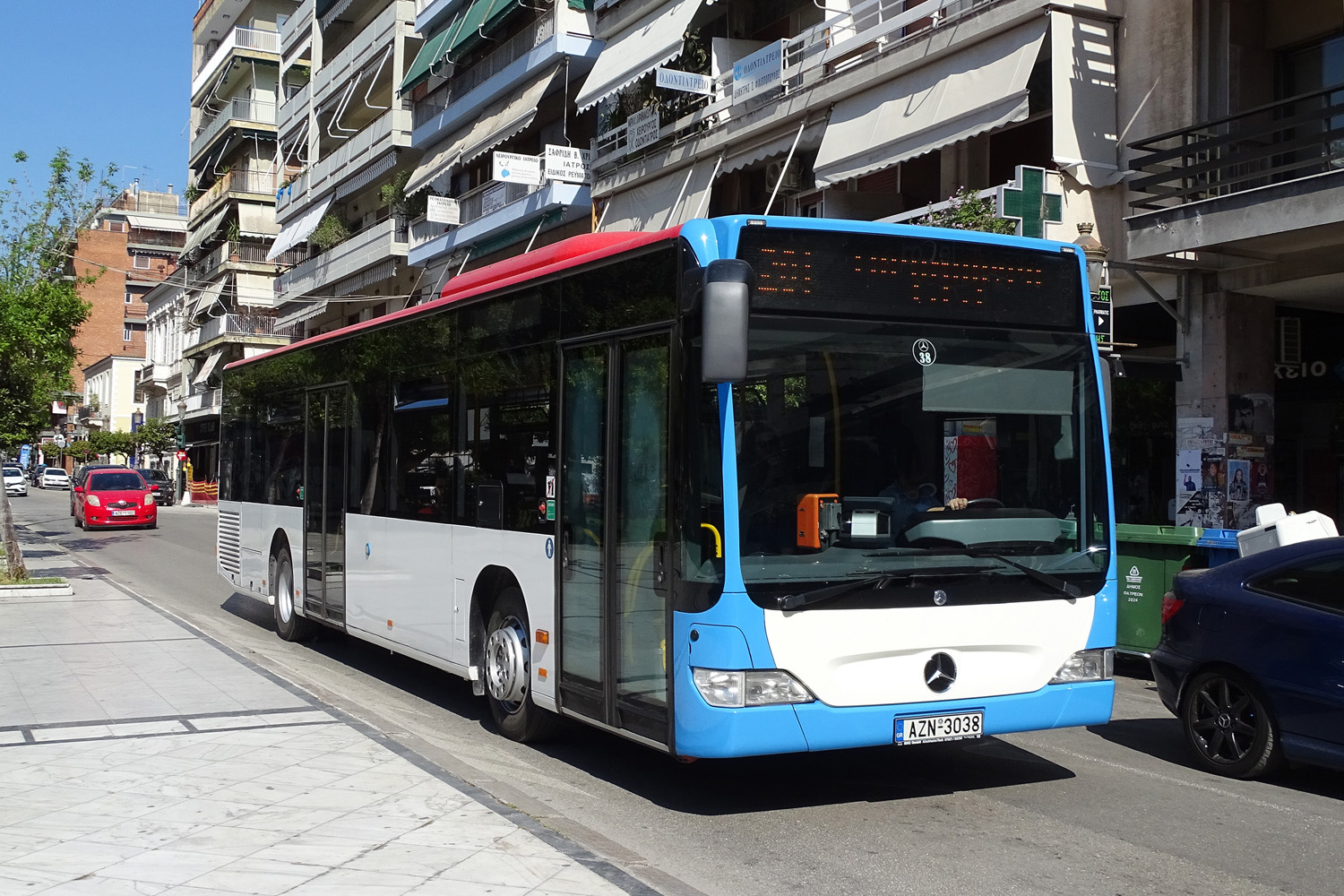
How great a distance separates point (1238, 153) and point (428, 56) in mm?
23446

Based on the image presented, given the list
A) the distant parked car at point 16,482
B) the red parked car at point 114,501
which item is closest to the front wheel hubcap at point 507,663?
the red parked car at point 114,501

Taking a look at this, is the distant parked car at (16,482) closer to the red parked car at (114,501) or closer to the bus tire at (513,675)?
the red parked car at (114,501)

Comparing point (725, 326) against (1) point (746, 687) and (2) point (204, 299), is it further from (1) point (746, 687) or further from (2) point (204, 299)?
(2) point (204, 299)

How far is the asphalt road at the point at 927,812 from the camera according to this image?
582cm

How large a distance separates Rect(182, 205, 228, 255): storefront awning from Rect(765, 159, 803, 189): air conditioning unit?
46154mm

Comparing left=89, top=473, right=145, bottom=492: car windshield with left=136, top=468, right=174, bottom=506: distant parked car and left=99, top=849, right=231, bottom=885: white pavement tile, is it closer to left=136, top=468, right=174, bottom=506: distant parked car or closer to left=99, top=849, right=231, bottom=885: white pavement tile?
left=136, top=468, right=174, bottom=506: distant parked car

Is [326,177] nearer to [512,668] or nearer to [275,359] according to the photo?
[275,359]

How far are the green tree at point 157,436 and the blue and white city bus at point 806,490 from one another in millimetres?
70306

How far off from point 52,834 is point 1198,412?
46.0ft

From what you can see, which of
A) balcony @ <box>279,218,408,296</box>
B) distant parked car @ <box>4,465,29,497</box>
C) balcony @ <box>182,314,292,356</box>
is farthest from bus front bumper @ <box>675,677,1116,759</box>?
distant parked car @ <box>4,465,29,497</box>

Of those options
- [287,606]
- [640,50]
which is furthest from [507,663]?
[640,50]

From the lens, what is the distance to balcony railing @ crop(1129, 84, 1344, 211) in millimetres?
14000

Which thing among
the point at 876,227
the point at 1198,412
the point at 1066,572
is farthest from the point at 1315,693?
the point at 1198,412

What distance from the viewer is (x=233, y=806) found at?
6559mm
